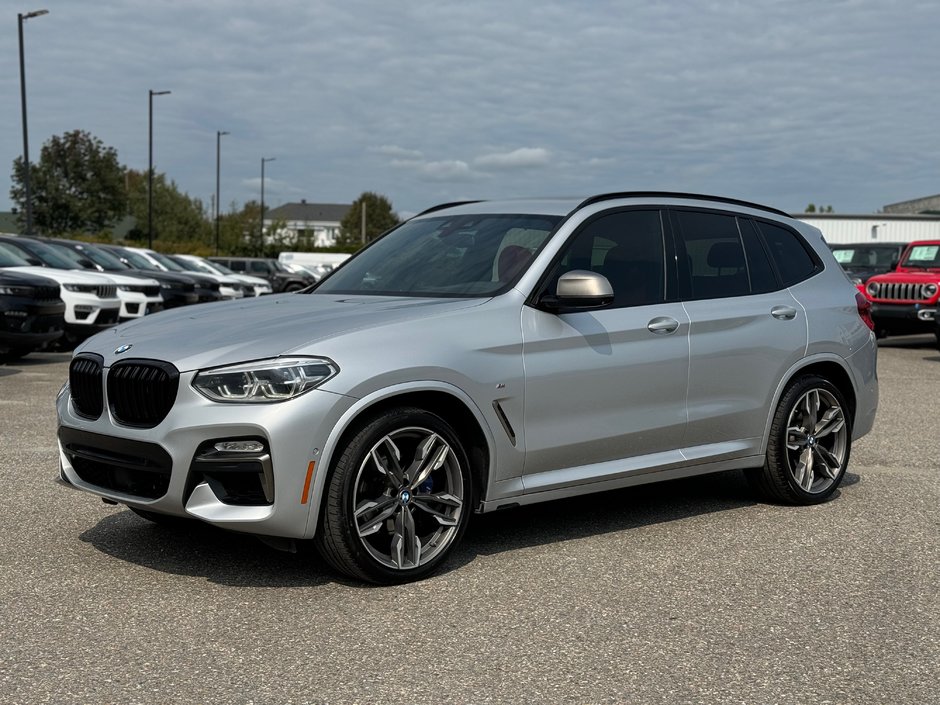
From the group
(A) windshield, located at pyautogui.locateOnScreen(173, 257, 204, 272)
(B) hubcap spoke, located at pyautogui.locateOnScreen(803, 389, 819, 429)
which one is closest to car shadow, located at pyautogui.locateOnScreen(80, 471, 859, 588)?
(B) hubcap spoke, located at pyautogui.locateOnScreen(803, 389, 819, 429)

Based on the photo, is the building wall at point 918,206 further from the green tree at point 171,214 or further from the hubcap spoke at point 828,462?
the hubcap spoke at point 828,462

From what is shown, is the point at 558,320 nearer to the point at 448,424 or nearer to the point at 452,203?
the point at 448,424

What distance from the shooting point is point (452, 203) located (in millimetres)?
6965

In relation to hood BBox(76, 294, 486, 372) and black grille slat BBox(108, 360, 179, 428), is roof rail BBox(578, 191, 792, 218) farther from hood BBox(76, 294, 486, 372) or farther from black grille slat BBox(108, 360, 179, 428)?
black grille slat BBox(108, 360, 179, 428)

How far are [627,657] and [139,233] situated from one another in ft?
293

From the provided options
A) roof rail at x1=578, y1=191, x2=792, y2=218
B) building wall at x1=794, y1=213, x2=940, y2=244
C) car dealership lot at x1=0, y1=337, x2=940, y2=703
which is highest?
building wall at x1=794, y1=213, x2=940, y2=244

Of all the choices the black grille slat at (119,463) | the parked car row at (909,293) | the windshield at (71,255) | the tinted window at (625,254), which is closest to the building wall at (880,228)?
the parked car row at (909,293)

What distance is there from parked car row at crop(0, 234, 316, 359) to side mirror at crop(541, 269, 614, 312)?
1032 centimetres

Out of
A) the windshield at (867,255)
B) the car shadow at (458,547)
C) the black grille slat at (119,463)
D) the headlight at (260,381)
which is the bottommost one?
the car shadow at (458,547)

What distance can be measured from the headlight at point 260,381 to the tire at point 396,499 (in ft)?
1.08

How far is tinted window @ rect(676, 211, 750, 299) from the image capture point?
6.34m

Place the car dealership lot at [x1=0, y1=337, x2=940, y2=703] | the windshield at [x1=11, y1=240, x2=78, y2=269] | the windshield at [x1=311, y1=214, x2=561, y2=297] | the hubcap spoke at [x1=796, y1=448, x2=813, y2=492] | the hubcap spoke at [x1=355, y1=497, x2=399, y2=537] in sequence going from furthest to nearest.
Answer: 1. the windshield at [x1=11, y1=240, x2=78, y2=269]
2. the hubcap spoke at [x1=796, y1=448, x2=813, y2=492]
3. the windshield at [x1=311, y1=214, x2=561, y2=297]
4. the hubcap spoke at [x1=355, y1=497, x2=399, y2=537]
5. the car dealership lot at [x1=0, y1=337, x2=940, y2=703]

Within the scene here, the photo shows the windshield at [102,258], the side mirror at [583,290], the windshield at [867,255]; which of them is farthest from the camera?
the windshield at [867,255]

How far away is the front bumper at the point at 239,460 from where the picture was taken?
464 cm
